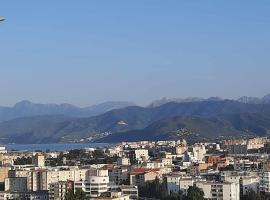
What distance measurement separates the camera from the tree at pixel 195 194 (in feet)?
74.5

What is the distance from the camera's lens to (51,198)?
24.1m

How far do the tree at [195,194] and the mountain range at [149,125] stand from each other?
187 feet

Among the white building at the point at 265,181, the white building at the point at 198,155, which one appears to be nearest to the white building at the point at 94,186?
the white building at the point at 265,181

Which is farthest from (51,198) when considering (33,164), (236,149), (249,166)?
(236,149)

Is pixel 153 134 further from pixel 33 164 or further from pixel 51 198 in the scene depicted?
pixel 51 198

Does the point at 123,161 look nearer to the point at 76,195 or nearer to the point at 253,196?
the point at 253,196

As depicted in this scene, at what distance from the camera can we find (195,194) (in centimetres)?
2283

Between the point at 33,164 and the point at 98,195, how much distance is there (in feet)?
50.2

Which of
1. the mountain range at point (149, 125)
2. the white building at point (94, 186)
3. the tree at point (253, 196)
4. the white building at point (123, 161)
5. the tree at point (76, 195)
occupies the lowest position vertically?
the tree at point (253, 196)

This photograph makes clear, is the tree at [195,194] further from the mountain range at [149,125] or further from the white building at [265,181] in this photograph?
the mountain range at [149,125]

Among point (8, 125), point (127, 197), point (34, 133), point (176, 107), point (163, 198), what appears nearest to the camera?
point (127, 197)

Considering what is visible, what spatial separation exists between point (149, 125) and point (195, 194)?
7730cm

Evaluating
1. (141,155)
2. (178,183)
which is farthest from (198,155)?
(178,183)

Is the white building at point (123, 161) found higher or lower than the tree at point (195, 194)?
higher
